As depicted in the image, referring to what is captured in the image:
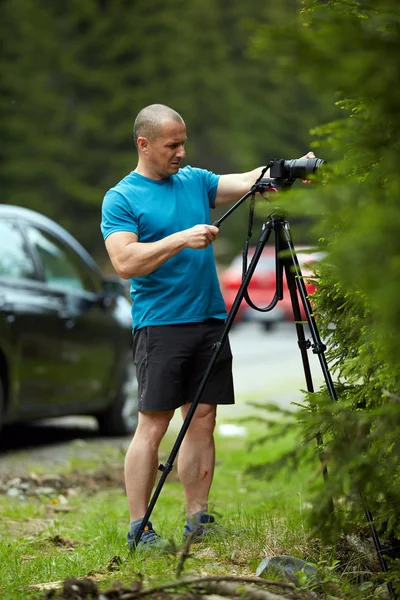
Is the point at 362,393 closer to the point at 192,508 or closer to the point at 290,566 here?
the point at 290,566

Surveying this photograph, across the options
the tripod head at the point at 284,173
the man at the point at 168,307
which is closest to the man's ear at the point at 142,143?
the man at the point at 168,307

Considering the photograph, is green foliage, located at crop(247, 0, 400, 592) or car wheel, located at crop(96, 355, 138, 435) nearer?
green foliage, located at crop(247, 0, 400, 592)

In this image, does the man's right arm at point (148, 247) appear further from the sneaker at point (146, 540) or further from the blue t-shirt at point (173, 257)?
the sneaker at point (146, 540)

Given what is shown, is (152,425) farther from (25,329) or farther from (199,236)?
(25,329)

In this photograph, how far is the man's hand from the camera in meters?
4.85

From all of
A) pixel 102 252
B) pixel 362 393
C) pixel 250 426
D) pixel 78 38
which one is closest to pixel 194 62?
pixel 78 38

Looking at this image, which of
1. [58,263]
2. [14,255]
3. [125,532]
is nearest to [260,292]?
[58,263]

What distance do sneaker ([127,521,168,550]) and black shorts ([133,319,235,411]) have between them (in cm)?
52

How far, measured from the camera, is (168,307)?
5336mm

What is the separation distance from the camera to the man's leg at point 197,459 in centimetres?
548

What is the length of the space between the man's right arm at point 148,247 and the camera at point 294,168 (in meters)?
0.35

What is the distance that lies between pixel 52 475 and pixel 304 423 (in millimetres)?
4346

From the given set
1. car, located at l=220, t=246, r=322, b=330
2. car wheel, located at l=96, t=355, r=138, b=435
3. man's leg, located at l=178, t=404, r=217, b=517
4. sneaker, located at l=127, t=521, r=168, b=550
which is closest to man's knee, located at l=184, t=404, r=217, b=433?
man's leg, located at l=178, t=404, r=217, b=517

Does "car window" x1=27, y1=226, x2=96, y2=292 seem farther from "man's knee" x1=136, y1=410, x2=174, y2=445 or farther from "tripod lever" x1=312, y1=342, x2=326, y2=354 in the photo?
"tripod lever" x1=312, y1=342, x2=326, y2=354
